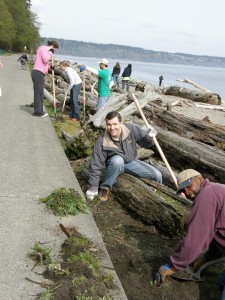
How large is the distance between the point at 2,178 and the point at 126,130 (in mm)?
2114

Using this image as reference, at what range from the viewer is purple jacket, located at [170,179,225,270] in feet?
11.0

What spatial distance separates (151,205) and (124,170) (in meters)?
1.04

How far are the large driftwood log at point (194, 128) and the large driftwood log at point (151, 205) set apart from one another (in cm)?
285

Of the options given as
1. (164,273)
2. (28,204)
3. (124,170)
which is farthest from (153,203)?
(28,204)

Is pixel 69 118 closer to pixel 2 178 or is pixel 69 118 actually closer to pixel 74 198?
pixel 2 178

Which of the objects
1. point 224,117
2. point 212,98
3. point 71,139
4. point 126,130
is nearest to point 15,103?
point 71,139

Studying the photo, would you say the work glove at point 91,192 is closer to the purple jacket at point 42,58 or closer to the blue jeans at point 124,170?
the blue jeans at point 124,170

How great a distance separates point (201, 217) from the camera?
3383 mm

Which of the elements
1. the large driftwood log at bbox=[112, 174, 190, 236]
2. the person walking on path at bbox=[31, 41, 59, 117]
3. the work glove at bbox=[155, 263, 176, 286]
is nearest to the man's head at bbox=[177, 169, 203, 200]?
the work glove at bbox=[155, 263, 176, 286]

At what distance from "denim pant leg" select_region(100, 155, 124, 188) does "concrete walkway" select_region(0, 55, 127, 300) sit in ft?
1.54

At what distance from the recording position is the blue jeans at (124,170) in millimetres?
5902

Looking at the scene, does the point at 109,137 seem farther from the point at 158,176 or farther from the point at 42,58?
the point at 42,58

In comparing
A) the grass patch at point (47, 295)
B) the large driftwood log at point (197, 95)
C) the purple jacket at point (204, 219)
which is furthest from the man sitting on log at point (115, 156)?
the large driftwood log at point (197, 95)

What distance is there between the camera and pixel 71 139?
343 inches
